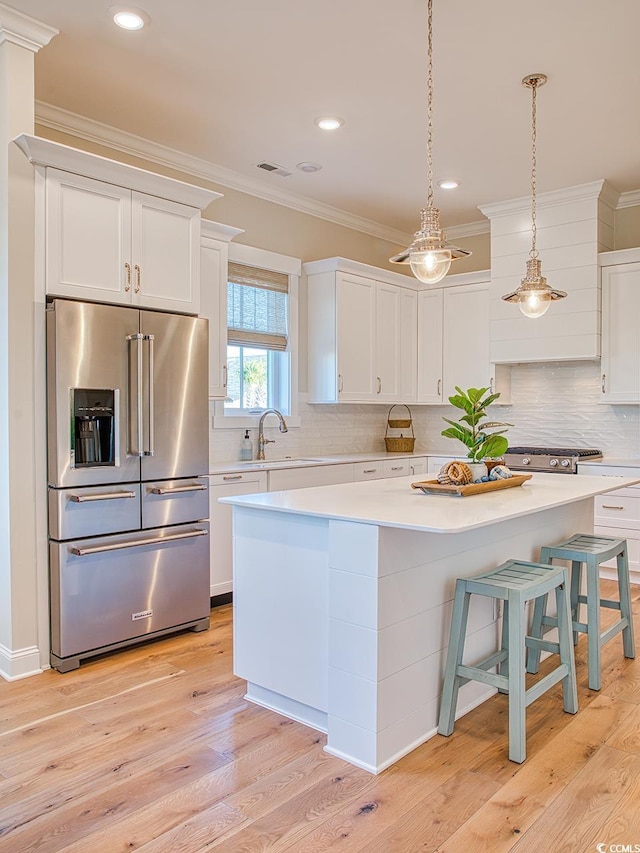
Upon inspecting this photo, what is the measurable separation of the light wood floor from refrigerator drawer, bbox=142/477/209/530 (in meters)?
0.85

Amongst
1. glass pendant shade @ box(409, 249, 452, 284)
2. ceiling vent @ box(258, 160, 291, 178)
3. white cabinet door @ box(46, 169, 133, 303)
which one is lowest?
glass pendant shade @ box(409, 249, 452, 284)

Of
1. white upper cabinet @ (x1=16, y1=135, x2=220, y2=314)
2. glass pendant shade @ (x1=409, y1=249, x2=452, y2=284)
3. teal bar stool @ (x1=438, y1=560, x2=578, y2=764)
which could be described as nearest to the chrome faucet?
white upper cabinet @ (x1=16, y1=135, x2=220, y2=314)

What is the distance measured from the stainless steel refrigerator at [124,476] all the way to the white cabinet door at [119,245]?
0.13 metres

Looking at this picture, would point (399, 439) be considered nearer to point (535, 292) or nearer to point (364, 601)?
point (535, 292)

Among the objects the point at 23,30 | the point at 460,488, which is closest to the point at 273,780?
the point at 460,488

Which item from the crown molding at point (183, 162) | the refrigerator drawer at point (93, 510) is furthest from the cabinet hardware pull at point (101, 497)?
the crown molding at point (183, 162)

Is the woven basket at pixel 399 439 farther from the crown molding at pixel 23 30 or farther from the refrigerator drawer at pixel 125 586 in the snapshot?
the crown molding at pixel 23 30

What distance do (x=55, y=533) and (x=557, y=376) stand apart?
4.15m

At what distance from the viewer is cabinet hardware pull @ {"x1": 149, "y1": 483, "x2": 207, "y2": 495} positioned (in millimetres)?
3377

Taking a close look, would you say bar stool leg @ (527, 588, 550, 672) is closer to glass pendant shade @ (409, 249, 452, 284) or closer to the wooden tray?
the wooden tray

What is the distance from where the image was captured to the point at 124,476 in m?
3.23

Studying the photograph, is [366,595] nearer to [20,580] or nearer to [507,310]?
[20,580]

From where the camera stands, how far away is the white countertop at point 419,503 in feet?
6.91

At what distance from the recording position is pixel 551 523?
10.8 feet
